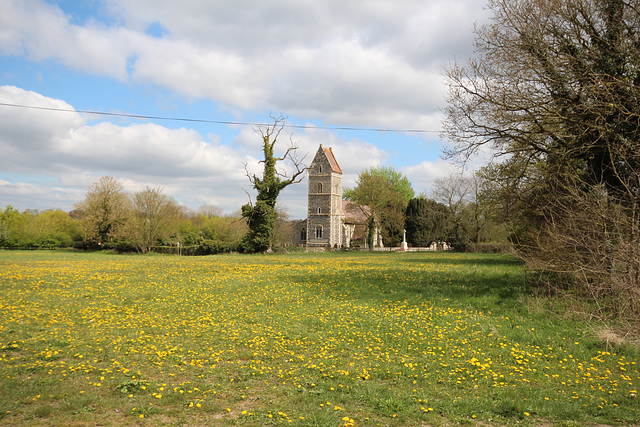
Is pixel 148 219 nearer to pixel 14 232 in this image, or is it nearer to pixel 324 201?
pixel 14 232

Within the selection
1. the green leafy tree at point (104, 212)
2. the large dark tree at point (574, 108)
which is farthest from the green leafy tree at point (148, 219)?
the large dark tree at point (574, 108)

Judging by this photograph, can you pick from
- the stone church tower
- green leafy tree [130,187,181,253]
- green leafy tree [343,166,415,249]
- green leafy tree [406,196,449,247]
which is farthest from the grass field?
the stone church tower

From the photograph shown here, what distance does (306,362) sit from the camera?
833 cm

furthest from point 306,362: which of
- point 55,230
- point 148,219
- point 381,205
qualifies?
point 55,230

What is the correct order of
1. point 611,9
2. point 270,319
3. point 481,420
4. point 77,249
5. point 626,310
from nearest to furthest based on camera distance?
point 481,420 → point 626,310 → point 270,319 → point 611,9 → point 77,249

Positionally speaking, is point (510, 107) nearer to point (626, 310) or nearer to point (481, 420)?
point (626, 310)

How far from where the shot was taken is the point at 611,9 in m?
13.5

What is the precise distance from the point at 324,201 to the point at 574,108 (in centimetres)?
7228

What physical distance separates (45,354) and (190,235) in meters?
55.5

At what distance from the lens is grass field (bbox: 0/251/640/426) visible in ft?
19.6

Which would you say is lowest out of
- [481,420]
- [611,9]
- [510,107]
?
[481,420]

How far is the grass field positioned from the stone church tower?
69488mm

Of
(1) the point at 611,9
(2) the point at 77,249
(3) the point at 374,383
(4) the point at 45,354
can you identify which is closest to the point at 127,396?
(4) the point at 45,354

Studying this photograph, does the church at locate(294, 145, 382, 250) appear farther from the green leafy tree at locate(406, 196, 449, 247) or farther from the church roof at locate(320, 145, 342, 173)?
the green leafy tree at locate(406, 196, 449, 247)
